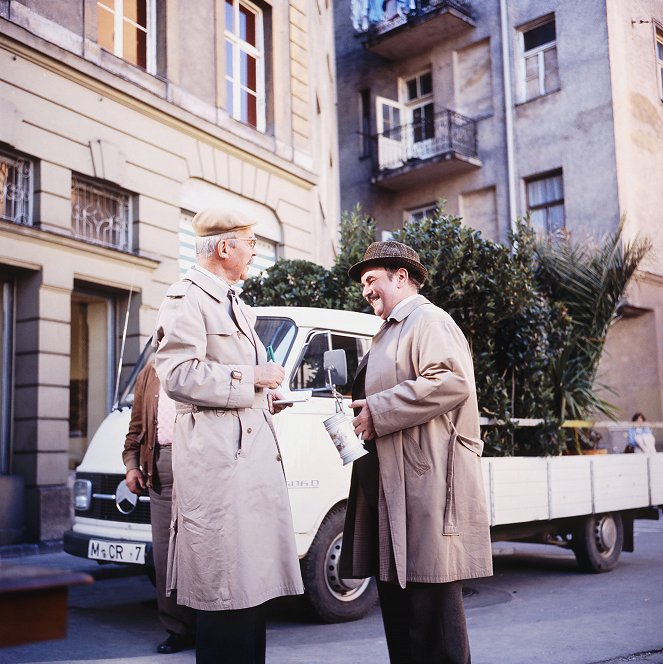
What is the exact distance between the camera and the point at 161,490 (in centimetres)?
530

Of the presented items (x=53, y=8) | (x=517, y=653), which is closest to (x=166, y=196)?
(x=53, y=8)

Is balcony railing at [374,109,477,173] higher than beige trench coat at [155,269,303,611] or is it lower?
higher

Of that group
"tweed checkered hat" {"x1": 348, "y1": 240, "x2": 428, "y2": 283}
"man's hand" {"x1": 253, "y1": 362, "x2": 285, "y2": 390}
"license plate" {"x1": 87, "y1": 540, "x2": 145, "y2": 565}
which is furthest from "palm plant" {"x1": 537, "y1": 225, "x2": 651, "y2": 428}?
"man's hand" {"x1": 253, "y1": 362, "x2": 285, "y2": 390}

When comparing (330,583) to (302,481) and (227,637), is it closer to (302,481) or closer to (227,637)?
(302,481)

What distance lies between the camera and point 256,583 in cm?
304

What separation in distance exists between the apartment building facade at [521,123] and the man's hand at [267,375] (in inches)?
591

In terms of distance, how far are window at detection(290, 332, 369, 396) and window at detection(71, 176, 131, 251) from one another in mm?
5920

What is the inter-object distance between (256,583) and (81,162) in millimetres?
9520

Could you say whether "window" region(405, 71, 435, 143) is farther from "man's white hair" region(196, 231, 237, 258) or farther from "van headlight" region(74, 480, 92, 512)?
"man's white hair" region(196, 231, 237, 258)

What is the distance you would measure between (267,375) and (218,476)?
0.42 m

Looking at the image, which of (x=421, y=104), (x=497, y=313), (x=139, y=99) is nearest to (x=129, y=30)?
(x=139, y=99)

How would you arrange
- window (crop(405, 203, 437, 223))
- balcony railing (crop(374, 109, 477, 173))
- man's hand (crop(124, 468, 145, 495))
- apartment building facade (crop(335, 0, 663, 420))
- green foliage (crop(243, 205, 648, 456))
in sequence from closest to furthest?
man's hand (crop(124, 468, 145, 495))
green foliage (crop(243, 205, 648, 456))
apartment building facade (crop(335, 0, 663, 420))
balcony railing (crop(374, 109, 477, 173))
window (crop(405, 203, 437, 223))

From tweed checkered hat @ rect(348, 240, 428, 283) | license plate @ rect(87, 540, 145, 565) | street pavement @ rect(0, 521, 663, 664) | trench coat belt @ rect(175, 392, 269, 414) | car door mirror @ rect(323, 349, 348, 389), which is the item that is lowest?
street pavement @ rect(0, 521, 663, 664)

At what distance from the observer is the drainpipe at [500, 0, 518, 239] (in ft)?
70.8
